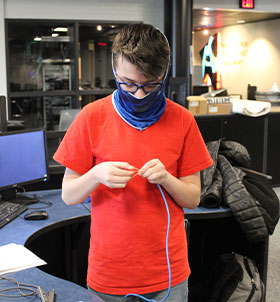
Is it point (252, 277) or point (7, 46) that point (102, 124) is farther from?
point (7, 46)

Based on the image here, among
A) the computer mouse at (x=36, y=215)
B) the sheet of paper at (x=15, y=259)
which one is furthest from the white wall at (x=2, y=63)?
the sheet of paper at (x=15, y=259)

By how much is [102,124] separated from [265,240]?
63.6 inches

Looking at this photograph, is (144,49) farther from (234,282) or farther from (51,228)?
(234,282)

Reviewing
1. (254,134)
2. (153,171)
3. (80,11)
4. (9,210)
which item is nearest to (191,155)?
(153,171)

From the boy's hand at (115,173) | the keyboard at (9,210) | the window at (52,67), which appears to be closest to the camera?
the boy's hand at (115,173)

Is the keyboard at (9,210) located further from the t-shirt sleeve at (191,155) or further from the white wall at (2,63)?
the white wall at (2,63)

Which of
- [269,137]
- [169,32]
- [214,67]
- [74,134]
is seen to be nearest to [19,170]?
[74,134]

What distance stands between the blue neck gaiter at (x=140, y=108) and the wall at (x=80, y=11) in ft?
17.1

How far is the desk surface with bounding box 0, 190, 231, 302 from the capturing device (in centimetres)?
139

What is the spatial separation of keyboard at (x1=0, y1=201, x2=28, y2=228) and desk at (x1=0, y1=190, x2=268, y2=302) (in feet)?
0.12

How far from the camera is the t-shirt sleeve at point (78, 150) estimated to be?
1.33m

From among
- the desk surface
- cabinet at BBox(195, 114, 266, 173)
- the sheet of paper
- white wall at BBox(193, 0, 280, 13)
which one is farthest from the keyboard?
white wall at BBox(193, 0, 280, 13)

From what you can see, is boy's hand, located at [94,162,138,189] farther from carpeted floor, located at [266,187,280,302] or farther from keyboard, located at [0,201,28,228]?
carpeted floor, located at [266,187,280,302]

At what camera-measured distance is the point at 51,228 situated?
7.37ft
